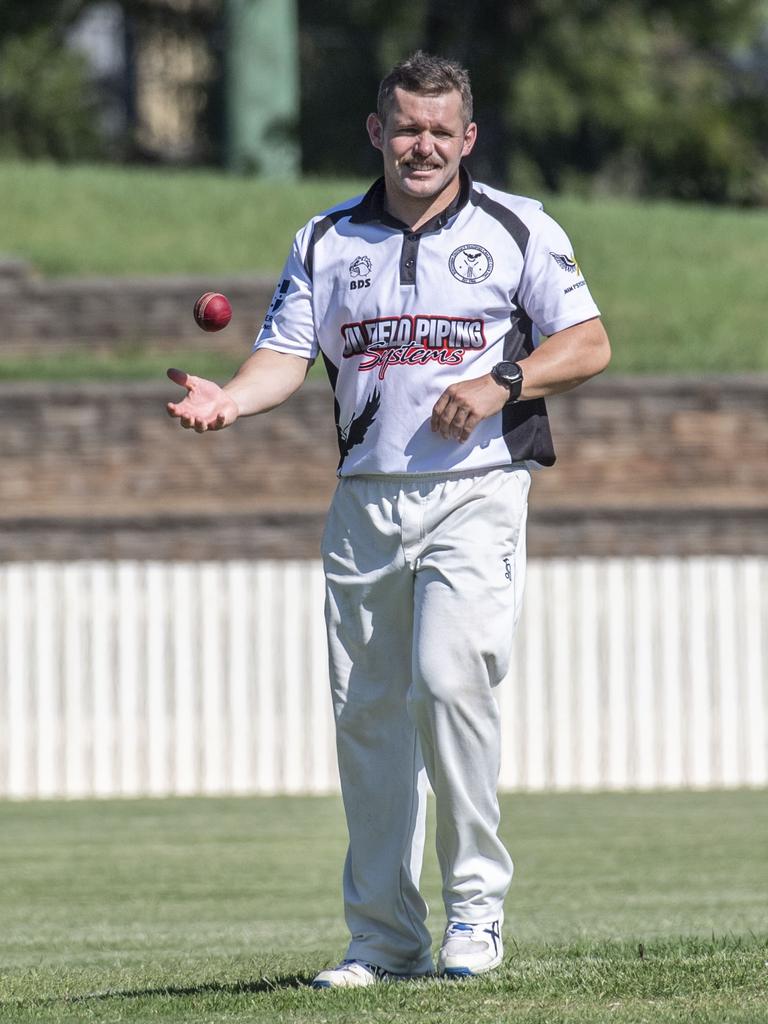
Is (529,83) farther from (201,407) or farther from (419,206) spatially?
(201,407)

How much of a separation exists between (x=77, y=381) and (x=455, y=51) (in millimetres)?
14591

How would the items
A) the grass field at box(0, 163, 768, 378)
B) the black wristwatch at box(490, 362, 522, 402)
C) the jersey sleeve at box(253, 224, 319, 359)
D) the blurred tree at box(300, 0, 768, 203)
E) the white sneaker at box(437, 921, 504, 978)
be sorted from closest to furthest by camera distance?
the black wristwatch at box(490, 362, 522, 402), the white sneaker at box(437, 921, 504, 978), the jersey sleeve at box(253, 224, 319, 359), the grass field at box(0, 163, 768, 378), the blurred tree at box(300, 0, 768, 203)

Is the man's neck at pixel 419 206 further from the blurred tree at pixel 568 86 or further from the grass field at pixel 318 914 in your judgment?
the blurred tree at pixel 568 86

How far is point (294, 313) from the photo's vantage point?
449cm

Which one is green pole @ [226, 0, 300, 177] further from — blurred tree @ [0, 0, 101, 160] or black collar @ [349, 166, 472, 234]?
black collar @ [349, 166, 472, 234]

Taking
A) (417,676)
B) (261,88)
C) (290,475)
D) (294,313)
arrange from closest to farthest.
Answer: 1. (417,676)
2. (294,313)
3. (290,475)
4. (261,88)

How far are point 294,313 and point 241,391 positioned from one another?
249 millimetres

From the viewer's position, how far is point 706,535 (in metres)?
14.6

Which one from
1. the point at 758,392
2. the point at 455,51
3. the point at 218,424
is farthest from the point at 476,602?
the point at 455,51

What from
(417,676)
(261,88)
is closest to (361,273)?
(417,676)

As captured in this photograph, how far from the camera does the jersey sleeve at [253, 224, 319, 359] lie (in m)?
4.48

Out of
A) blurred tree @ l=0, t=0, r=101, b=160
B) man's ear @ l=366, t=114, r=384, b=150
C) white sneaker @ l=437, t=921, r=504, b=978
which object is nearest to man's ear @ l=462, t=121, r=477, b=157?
man's ear @ l=366, t=114, r=384, b=150

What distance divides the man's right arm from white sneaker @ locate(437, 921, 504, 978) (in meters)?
1.27

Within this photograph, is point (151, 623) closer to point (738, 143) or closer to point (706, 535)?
point (706, 535)
